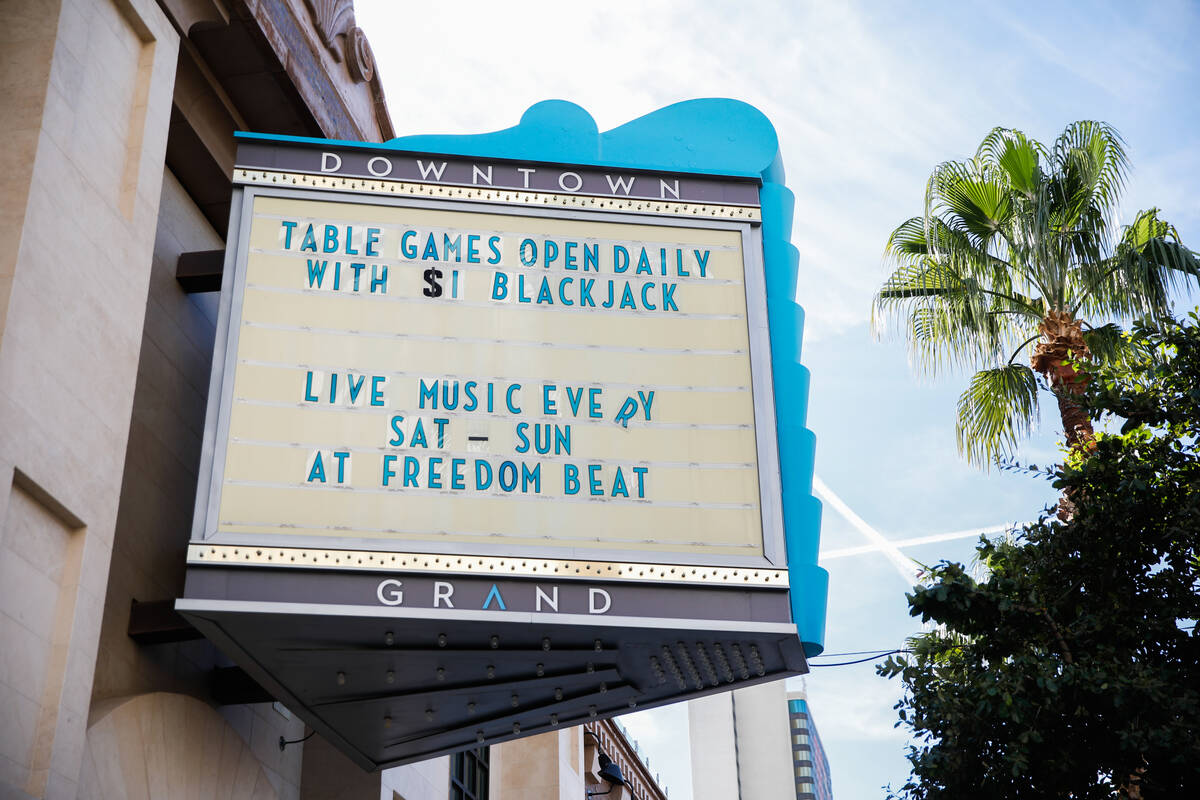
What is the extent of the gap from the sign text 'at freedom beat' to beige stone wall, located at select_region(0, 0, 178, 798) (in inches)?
32.8

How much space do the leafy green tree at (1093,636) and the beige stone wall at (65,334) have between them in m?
7.79

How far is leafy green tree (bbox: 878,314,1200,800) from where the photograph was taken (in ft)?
38.7

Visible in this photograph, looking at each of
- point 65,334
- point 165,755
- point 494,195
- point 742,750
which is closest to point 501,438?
point 494,195

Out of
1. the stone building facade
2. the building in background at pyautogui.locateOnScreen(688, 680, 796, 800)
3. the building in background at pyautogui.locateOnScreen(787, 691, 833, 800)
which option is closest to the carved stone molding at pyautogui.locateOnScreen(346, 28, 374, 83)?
the stone building facade

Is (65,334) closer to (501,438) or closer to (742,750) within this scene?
(501,438)

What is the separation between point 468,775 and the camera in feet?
71.3

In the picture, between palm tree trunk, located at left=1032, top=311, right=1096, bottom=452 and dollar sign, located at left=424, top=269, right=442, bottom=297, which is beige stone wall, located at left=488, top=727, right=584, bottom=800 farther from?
dollar sign, located at left=424, top=269, right=442, bottom=297

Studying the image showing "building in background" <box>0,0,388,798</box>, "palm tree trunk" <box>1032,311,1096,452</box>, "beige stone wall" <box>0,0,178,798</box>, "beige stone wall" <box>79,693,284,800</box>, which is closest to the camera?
"beige stone wall" <box>0,0,178,798</box>

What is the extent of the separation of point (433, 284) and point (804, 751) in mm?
163464

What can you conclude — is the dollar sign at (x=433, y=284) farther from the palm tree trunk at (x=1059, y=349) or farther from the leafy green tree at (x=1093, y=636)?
the palm tree trunk at (x=1059, y=349)

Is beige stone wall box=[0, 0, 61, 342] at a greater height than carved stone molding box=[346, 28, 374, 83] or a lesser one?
lesser

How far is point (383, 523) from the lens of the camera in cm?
1066

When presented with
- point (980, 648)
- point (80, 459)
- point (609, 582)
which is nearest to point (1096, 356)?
point (980, 648)

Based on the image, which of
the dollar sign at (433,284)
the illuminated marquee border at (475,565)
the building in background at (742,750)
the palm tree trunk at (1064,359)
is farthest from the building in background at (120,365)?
the building in background at (742,750)
